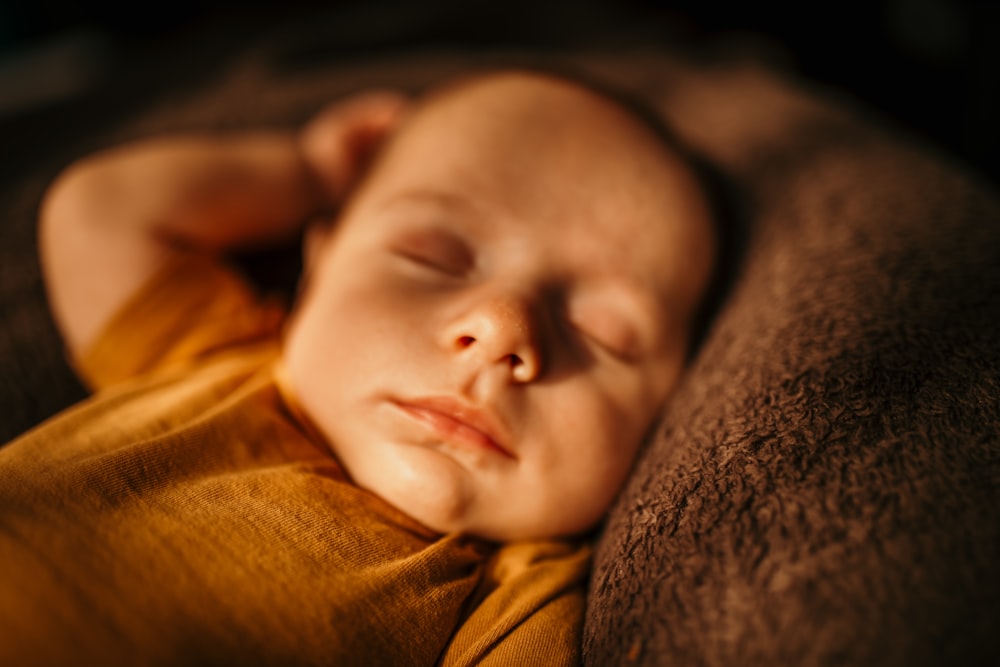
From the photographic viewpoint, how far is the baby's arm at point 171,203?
0.87 m

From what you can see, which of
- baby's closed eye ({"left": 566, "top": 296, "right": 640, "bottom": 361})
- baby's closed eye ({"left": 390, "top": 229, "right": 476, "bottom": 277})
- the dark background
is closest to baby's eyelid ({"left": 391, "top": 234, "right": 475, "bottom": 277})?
baby's closed eye ({"left": 390, "top": 229, "right": 476, "bottom": 277})

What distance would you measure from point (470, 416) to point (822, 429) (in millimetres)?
293

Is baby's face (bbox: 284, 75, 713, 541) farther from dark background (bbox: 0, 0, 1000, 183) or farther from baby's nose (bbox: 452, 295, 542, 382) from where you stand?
dark background (bbox: 0, 0, 1000, 183)

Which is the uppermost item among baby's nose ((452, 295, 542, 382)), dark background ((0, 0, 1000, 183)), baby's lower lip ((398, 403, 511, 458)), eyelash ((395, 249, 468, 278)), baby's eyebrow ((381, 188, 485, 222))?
dark background ((0, 0, 1000, 183))

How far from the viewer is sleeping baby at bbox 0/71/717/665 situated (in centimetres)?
50

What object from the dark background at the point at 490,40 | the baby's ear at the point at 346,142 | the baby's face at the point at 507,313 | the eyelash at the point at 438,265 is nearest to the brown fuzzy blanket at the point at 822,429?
the baby's face at the point at 507,313

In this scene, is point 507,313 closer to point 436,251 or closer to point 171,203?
point 436,251

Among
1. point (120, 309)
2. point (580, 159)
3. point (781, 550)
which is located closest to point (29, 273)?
point (120, 309)

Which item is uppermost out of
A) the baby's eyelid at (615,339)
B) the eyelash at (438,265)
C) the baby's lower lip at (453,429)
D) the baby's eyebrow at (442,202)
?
the baby's eyebrow at (442,202)

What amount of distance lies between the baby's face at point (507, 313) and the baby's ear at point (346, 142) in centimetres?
20

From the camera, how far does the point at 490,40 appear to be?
1614 mm

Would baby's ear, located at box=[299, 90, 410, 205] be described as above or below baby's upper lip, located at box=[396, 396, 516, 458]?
above

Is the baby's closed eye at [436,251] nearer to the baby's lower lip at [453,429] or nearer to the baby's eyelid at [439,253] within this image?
the baby's eyelid at [439,253]

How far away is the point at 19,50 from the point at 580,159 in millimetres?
1813
